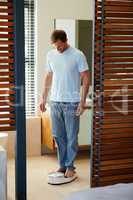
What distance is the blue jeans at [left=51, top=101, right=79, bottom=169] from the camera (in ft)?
12.3

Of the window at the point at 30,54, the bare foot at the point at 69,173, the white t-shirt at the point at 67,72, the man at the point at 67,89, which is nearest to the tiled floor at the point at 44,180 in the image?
the bare foot at the point at 69,173

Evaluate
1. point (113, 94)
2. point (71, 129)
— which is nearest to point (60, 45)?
point (113, 94)

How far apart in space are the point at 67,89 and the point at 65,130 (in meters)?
0.45

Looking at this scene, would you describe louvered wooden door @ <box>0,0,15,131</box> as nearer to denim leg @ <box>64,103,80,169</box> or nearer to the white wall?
denim leg @ <box>64,103,80,169</box>

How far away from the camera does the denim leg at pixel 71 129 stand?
3.73 metres

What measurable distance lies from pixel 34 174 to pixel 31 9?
196 cm

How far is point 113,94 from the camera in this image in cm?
346

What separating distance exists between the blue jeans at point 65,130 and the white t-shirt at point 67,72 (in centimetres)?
8

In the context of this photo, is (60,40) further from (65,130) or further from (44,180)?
(44,180)

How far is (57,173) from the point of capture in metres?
3.90

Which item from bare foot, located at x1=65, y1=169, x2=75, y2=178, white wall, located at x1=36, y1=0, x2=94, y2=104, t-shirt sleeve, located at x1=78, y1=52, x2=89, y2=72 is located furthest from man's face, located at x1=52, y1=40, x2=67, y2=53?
bare foot, located at x1=65, y1=169, x2=75, y2=178

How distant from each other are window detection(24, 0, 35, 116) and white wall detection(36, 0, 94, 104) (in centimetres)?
7

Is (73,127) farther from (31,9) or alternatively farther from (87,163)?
(31,9)

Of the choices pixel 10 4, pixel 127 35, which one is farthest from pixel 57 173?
pixel 10 4
